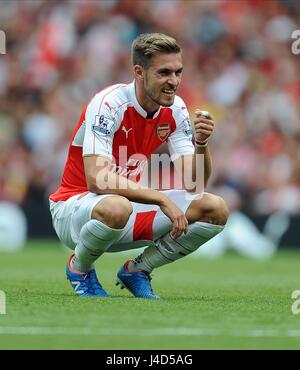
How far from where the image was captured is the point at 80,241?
7.23 metres

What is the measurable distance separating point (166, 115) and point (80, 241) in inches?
48.4

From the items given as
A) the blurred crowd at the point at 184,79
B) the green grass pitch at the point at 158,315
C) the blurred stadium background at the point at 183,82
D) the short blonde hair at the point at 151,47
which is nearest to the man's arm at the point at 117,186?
the green grass pitch at the point at 158,315

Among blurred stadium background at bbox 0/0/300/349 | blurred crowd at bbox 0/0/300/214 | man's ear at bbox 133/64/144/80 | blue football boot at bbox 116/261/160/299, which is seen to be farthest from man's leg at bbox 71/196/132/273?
blurred crowd at bbox 0/0/300/214

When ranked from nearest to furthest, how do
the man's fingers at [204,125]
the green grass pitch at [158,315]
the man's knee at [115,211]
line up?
the green grass pitch at [158,315]
the man's knee at [115,211]
the man's fingers at [204,125]

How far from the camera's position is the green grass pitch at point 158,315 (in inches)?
206

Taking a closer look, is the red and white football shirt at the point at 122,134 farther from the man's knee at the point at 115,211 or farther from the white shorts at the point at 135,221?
the man's knee at the point at 115,211

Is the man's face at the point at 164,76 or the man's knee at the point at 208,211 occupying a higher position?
the man's face at the point at 164,76

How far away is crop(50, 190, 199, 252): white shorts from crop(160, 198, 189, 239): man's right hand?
39cm

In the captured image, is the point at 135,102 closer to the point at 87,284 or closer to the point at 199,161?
the point at 199,161

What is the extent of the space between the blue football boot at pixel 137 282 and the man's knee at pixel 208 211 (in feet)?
2.02

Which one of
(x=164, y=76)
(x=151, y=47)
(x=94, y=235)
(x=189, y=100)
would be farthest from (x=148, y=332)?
(x=189, y=100)

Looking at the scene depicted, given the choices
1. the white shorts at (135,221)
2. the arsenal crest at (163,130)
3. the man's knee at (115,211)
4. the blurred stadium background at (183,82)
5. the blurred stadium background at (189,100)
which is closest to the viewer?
the man's knee at (115,211)
